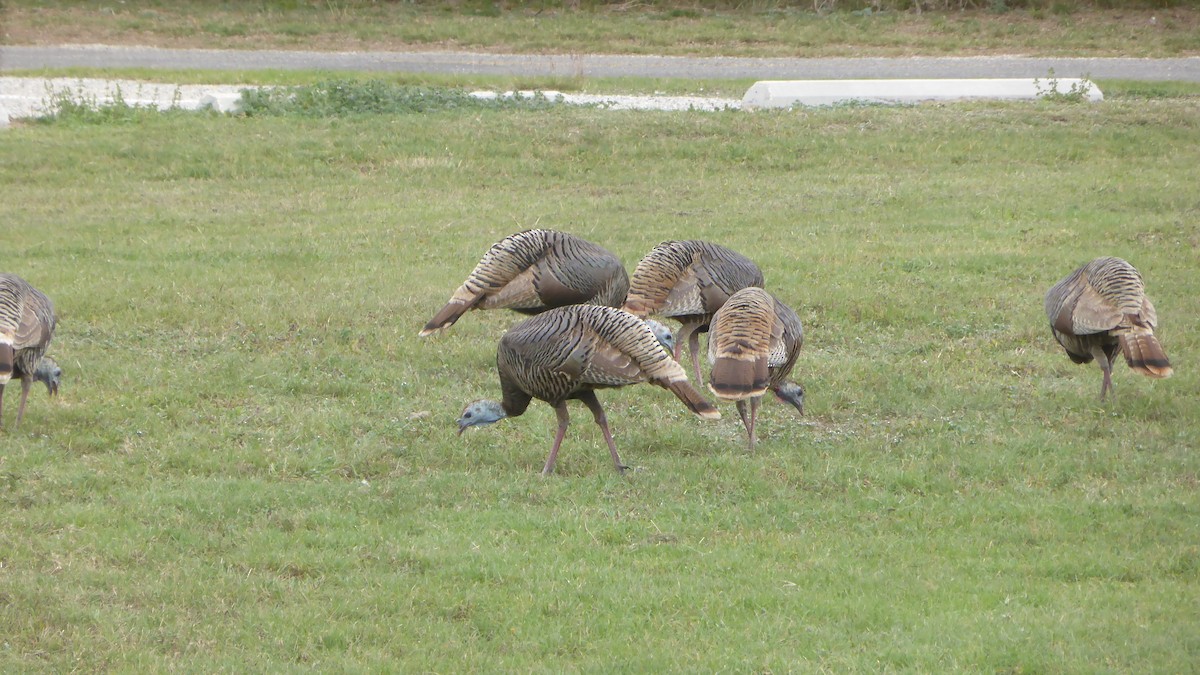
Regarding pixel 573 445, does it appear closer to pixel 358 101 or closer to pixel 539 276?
pixel 539 276

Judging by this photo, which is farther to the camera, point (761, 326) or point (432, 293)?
point (432, 293)

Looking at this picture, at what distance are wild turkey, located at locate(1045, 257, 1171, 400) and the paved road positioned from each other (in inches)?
513

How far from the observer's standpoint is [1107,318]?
749 centimetres

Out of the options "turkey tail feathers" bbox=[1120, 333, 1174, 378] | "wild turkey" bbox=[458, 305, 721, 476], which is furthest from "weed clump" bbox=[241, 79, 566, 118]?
"turkey tail feathers" bbox=[1120, 333, 1174, 378]

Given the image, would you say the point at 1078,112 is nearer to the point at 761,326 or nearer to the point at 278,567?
the point at 761,326

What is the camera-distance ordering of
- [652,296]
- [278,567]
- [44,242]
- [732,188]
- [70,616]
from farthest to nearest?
[732,188] → [44,242] → [652,296] → [278,567] → [70,616]

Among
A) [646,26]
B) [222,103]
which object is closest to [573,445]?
[222,103]

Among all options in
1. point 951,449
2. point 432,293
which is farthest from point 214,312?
point 951,449

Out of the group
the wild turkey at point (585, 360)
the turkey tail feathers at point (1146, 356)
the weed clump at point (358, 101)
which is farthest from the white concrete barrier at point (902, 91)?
the wild turkey at point (585, 360)

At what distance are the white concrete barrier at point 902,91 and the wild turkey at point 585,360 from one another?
35.0 ft

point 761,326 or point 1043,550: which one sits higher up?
point 761,326

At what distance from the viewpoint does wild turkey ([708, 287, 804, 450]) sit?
22.3 feet

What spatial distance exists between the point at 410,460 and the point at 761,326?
202cm

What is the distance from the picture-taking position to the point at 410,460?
284 inches
